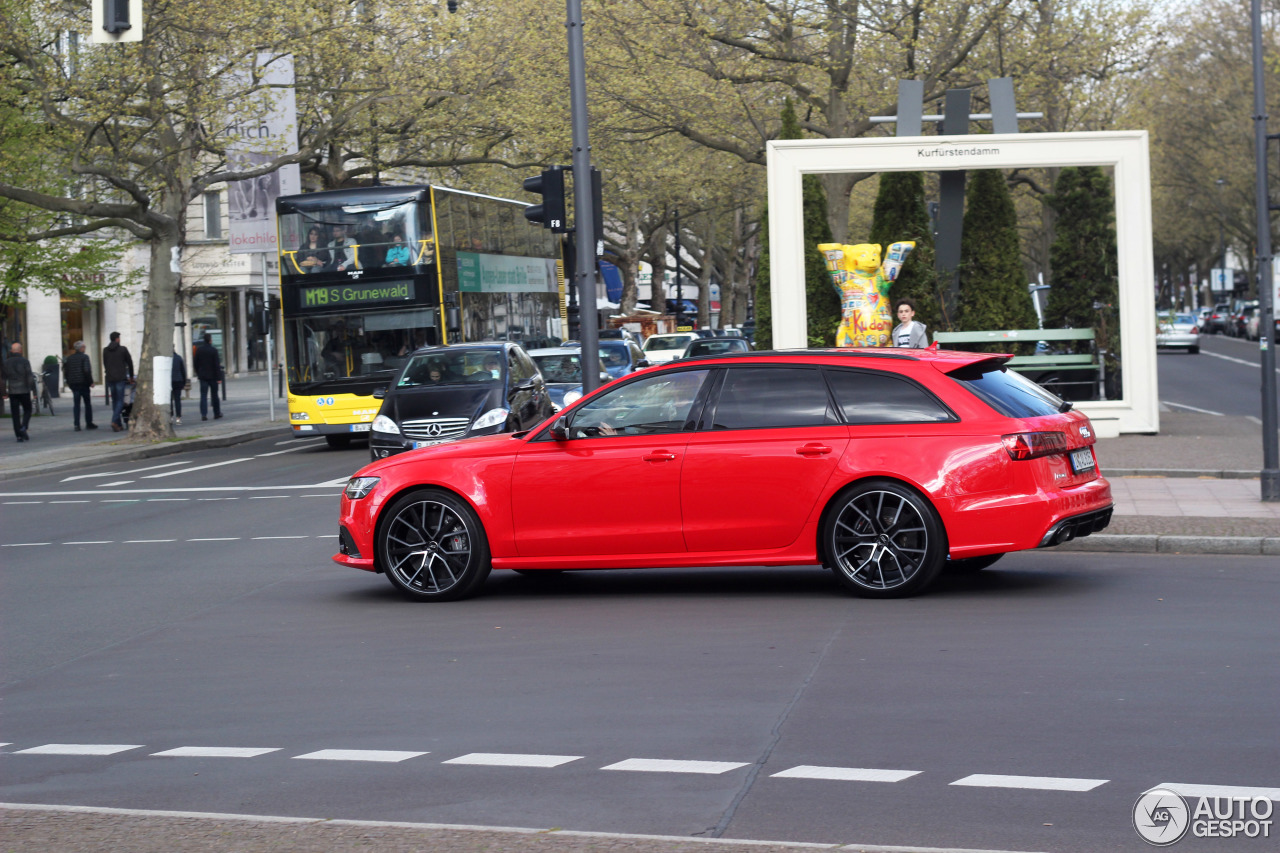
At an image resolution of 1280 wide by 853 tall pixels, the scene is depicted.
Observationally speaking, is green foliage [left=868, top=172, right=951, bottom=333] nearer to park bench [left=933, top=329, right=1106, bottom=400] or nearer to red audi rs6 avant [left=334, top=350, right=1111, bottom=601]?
park bench [left=933, top=329, right=1106, bottom=400]

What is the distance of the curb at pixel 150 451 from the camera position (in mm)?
23422

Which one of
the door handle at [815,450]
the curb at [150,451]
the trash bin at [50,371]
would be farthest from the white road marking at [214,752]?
the trash bin at [50,371]

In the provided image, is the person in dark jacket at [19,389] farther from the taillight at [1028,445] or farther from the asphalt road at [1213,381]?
the taillight at [1028,445]

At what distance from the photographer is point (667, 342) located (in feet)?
144

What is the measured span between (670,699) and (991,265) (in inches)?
761

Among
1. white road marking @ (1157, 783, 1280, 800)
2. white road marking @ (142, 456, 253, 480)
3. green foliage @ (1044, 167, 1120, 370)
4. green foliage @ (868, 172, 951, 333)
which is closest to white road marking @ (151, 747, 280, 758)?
white road marking @ (1157, 783, 1280, 800)

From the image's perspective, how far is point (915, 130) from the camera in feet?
69.2

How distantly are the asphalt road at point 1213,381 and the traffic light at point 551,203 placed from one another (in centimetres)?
1608

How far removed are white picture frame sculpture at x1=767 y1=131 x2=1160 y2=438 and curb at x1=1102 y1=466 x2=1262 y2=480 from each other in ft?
15.2

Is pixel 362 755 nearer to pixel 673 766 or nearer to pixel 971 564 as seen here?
pixel 673 766

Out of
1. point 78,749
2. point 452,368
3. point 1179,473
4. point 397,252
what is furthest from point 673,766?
point 397,252

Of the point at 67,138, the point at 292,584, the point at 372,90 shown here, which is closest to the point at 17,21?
the point at 67,138

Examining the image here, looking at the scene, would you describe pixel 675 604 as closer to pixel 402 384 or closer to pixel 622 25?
pixel 402 384

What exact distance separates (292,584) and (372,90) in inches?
776
